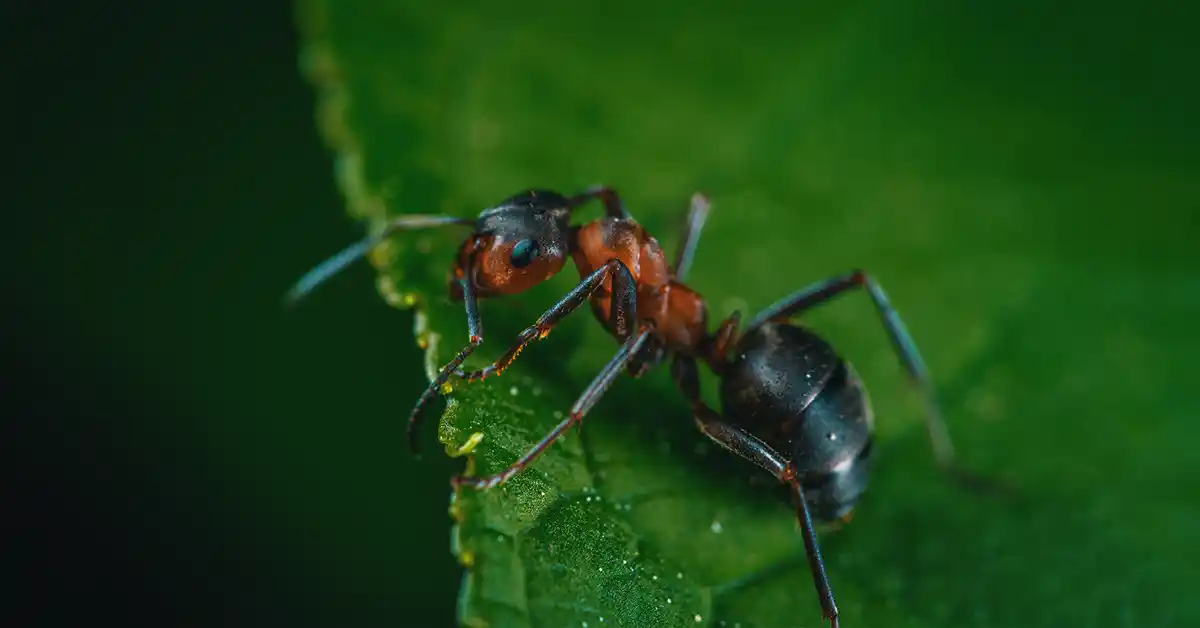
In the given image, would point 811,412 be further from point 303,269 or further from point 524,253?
point 303,269

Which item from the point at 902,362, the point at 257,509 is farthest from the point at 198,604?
the point at 902,362

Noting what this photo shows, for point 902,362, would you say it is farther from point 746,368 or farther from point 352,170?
point 352,170

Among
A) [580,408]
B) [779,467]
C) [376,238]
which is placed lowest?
[779,467]

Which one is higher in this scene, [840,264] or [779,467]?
[840,264]

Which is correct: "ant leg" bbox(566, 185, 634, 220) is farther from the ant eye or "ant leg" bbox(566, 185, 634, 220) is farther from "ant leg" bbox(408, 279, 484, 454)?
"ant leg" bbox(408, 279, 484, 454)

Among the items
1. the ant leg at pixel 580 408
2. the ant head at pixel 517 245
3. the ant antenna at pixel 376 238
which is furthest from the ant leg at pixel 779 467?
the ant antenna at pixel 376 238

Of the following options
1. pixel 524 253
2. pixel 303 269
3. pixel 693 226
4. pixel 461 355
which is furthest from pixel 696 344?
pixel 303 269
